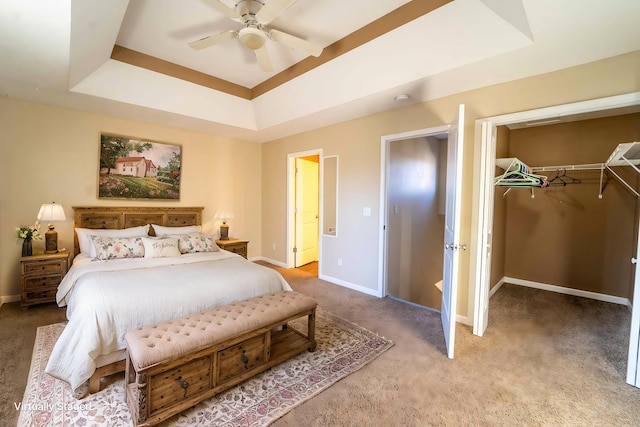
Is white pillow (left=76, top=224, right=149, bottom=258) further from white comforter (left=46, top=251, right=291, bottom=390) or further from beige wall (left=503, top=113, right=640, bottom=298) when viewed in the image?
beige wall (left=503, top=113, right=640, bottom=298)

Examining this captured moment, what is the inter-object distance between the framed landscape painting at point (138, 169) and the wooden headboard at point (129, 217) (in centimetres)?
20

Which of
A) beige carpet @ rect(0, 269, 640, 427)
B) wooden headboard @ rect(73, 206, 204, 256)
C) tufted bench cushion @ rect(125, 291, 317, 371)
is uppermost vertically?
wooden headboard @ rect(73, 206, 204, 256)

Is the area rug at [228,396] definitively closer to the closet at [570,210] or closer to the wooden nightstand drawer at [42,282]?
the wooden nightstand drawer at [42,282]

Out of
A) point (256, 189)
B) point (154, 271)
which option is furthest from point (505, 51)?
point (256, 189)

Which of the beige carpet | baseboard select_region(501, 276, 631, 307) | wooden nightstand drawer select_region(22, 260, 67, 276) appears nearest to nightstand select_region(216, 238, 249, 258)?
wooden nightstand drawer select_region(22, 260, 67, 276)

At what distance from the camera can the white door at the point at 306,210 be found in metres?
5.23

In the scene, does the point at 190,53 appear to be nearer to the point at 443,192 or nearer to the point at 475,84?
the point at 475,84

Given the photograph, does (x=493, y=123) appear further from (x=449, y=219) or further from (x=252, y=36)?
(x=252, y=36)

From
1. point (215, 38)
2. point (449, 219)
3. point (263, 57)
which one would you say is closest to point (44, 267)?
point (215, 38)

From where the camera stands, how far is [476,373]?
7.13 ft

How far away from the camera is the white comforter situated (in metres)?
1.85

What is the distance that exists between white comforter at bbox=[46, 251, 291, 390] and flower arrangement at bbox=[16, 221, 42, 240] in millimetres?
873

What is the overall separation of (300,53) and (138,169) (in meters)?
2.94

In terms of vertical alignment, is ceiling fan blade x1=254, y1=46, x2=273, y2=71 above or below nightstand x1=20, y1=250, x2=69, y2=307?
above
